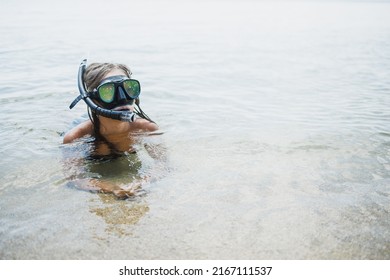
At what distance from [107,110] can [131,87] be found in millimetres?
323

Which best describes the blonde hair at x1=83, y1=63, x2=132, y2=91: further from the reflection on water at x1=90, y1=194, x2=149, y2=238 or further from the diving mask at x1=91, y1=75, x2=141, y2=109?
the reflection on water at x1=90, y1=194, x2=149, y2=238

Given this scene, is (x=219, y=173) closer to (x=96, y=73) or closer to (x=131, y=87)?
(x=131, y=87)

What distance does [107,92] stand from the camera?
3277mm

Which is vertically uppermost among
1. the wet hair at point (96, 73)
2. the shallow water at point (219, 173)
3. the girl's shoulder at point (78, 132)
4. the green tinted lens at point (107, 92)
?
the wet hair at point (96, 73)

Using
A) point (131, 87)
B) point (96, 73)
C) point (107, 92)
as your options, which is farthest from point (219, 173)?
point (96, 73)

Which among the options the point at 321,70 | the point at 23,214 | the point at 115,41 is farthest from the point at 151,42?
the point at 23,214

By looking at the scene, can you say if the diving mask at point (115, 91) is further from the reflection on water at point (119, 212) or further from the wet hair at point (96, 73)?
the reflection on water at point (119, 212)

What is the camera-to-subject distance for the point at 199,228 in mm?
2279

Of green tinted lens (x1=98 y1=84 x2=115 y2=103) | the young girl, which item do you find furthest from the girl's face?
green tinted lens (x1=98 y1=84 x2=115 y2=103)

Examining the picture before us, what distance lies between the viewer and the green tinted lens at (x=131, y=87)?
3303 millimetres

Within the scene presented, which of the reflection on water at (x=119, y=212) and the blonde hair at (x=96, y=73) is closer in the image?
the reflection on water at (x=119, y=212)

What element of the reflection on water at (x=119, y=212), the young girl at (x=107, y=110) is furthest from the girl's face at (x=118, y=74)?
the reflection on water at (x=119, y=212)

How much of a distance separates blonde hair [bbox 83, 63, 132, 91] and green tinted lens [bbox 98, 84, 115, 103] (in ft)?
0.56
